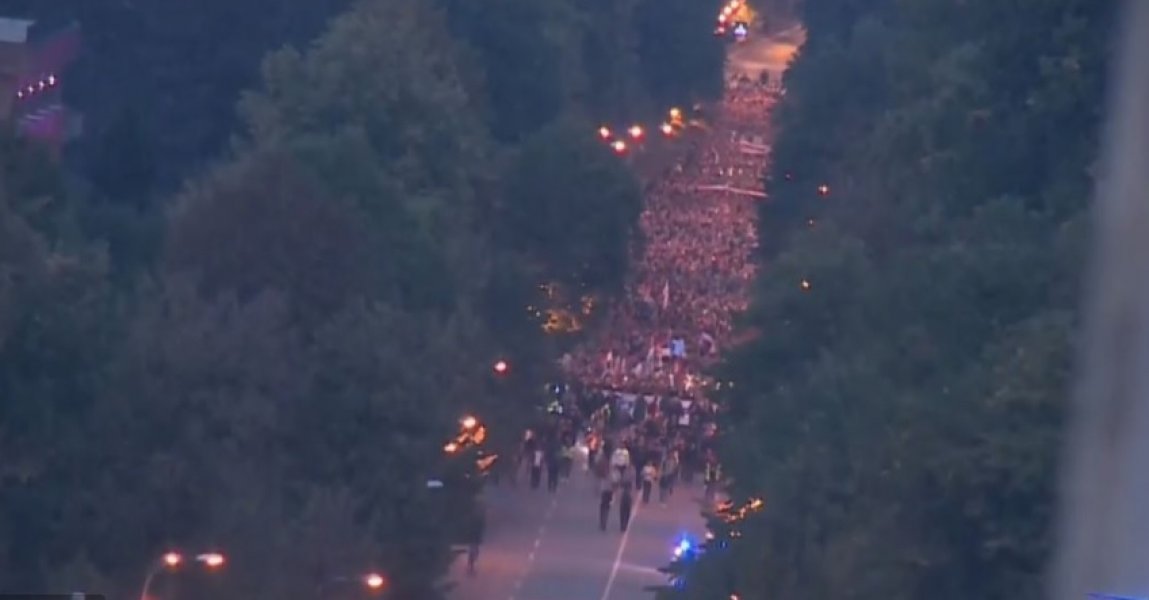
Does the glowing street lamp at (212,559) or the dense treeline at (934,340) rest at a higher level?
the dense treeline at (934,340)

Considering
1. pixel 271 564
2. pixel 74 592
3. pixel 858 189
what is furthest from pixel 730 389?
pixel 74 592

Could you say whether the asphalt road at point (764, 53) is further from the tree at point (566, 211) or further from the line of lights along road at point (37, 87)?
the line of lights along road at point (37, 87)

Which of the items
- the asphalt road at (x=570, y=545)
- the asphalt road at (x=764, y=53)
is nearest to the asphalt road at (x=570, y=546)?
the asphalt road at (x=570, y=545)

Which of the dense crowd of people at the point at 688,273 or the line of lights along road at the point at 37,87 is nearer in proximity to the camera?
the line of lights along road at the point at 37,87

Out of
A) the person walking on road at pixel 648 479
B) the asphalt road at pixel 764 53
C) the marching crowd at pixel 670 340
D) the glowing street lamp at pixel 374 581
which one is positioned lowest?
the glowing street lamp at pixel 374 581

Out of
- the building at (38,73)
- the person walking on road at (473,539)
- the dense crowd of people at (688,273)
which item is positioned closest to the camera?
the person walking on road at (473,539)

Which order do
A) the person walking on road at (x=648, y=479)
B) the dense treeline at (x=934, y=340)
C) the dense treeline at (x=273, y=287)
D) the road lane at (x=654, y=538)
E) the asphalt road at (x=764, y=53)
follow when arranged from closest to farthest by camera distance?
the dense treeline at (x=934, y=340) < the dense treeline at (x=273, y=287) < the road lane at (x=654, y=538) < the person walking on road at (x=648, y=479) < the asphalt road at (x=764, y=53)

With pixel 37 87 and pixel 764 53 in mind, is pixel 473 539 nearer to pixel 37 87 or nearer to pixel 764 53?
pixel 37 87

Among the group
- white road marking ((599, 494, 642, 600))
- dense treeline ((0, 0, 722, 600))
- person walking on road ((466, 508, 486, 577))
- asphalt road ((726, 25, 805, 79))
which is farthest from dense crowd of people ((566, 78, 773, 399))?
asphalt road ((726, 25, 805, 79))
